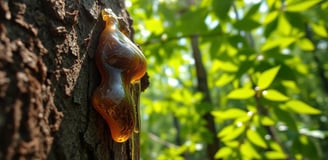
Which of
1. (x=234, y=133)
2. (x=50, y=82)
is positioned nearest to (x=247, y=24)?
(x=234, y=133)

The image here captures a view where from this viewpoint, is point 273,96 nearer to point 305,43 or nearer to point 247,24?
point 247,24

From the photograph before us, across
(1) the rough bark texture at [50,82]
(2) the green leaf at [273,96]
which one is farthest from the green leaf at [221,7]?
(1) the rough bark texture at [50,82]

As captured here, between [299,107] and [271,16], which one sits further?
[271,16]

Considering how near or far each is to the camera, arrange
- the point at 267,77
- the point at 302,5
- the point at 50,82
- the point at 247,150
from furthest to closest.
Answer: the point at 247,150 → the point at 302,5 → the point at 267,77 → the point at 50,82

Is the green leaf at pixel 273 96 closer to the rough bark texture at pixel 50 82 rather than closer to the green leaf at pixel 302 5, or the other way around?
the green leaf at pixel 302 5

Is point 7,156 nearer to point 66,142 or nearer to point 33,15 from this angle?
point 66,142

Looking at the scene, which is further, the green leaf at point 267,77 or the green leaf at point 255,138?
the green leaf at point 255,138

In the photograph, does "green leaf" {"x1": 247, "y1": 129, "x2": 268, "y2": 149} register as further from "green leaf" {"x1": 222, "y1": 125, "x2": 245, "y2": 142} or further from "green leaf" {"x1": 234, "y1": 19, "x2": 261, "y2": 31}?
"green leaf" {"x1": 234, "y1": 19, "x2": 261, "y2": 31}
